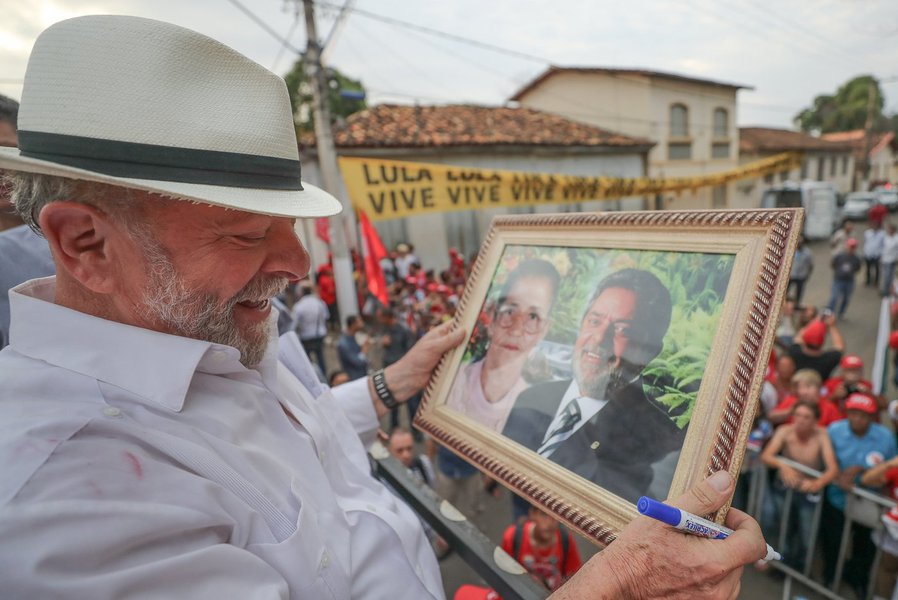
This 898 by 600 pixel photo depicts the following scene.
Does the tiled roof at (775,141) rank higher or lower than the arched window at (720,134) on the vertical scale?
lower

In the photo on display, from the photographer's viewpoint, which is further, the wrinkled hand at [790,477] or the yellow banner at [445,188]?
the yellow banner at [445,188]

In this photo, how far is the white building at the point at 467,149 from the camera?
1154cm

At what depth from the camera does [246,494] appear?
0.96 m

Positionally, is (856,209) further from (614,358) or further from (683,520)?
(683,520)

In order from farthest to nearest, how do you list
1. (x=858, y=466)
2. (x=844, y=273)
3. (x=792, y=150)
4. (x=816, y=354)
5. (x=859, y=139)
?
(x=859, y=139) < (x=792, y=150) < (x=844, y=273) < (x=816, y=354) < (x=858, y=466)

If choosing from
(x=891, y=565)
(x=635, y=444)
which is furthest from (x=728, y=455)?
(x=891, y=565)

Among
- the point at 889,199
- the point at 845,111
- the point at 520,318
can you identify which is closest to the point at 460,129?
the point at 520,318

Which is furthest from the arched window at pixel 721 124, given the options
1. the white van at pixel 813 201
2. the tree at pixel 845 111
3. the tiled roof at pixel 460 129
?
the tree at pixel 845 111

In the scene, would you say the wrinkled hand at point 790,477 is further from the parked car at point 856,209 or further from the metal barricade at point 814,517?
the parked car at point 856,209

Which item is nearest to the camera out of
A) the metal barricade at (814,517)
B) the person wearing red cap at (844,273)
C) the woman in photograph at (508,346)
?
the woman in photograph at (508,346)

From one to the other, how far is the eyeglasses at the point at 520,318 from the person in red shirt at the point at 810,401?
11.4 feet

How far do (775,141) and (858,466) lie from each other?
28735 mm

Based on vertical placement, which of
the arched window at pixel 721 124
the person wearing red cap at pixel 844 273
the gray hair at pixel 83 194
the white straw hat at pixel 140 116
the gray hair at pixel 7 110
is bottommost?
the person wearing red cap at pixel 844 273

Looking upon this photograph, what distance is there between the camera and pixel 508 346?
4.94ft
